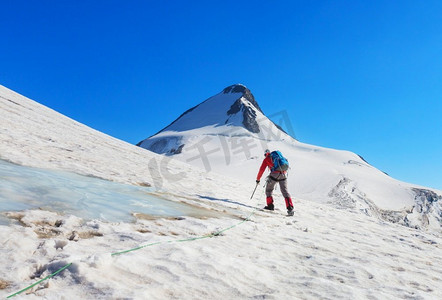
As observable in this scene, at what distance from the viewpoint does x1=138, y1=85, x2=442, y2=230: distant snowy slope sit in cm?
3531

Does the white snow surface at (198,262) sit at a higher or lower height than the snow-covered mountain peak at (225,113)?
lower

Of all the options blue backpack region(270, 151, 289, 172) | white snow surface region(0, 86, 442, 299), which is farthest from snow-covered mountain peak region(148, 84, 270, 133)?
white snow surface region(0, 86, 442, 299)

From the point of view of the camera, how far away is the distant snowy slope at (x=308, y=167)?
3531 cm

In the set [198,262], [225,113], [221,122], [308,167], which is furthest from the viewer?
[225,113]

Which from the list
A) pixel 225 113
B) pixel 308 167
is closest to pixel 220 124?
pixel 225 113

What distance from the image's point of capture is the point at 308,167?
51375 millimetres

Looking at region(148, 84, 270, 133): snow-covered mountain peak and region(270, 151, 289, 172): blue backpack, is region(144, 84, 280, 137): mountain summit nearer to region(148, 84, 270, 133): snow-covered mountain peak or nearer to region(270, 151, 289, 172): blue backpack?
region(148, 84, 270, 133): snow-covered mountain peak

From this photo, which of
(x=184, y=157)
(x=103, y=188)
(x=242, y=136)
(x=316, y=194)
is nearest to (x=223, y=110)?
(x=242, y=136)

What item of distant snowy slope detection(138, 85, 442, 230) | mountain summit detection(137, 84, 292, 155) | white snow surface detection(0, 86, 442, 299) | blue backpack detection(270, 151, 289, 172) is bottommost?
white snow surface detection(0, 86, 442, 299)

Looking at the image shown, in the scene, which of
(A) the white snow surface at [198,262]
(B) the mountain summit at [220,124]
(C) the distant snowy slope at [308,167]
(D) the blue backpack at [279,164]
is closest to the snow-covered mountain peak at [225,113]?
(B) the mountain summit at [220,124]

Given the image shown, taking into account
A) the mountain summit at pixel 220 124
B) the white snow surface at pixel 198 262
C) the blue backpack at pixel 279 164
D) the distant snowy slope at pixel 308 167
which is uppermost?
the mountain summit at pixel 220 124

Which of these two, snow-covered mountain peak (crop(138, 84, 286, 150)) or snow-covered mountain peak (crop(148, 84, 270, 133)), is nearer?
snow-covered mountain peak (crop(138, 84, 286, 150))

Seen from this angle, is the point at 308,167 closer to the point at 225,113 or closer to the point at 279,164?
the point at 279,164

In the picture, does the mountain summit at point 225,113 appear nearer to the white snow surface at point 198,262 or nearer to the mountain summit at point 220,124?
the mountain summit at point 220,124
